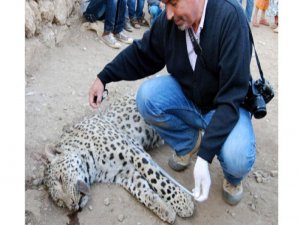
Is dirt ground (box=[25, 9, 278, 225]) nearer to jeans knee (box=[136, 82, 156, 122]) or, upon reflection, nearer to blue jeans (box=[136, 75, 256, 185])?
blue jeans (box=[136, 75, 256, 185])

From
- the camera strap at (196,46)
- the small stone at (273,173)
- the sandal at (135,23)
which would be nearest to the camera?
the camera strap at (196,46)

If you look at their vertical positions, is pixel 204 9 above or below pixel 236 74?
above

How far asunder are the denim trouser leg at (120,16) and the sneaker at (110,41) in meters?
0.30

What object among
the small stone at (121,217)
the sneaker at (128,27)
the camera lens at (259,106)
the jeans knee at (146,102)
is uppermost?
the camera lens at (259,106)

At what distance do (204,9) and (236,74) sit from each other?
18.8 inches

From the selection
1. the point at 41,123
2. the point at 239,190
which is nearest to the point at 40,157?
the point at 41,123

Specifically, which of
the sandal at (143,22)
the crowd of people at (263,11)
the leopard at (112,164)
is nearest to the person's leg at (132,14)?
the sandal at (143,22)

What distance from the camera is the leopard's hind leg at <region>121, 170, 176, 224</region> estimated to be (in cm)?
328

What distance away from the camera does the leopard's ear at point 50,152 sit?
356cm

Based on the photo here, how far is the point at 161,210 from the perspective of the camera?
3.29 metres

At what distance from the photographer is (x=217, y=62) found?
2904mm

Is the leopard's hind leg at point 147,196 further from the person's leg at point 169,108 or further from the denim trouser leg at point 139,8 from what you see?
the denim trouser leg at point 139,8

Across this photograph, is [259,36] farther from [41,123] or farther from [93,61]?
[41,123]

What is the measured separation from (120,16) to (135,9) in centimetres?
87
